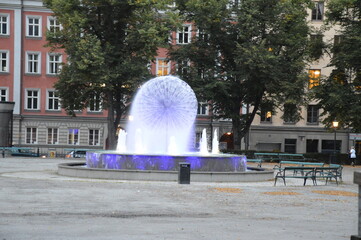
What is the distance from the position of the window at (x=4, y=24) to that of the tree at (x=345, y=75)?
28.1m

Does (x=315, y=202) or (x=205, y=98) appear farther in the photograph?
(x=205, y=98)

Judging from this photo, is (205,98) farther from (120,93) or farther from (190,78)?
(120,93)

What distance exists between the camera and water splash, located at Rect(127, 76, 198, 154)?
3325 cm

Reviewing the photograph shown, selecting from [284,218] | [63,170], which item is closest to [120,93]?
[63,170]

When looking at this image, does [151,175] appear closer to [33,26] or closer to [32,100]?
[32,100]

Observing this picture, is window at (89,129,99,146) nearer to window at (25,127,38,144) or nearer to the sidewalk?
window at (25,127,38,144)

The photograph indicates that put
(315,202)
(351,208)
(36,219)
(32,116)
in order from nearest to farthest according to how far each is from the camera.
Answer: (36,219)
(351,208)
(315,202)
(32,116)

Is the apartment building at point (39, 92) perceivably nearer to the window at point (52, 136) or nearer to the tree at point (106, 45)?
the window at point (52, 136)

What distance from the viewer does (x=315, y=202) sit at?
19359 mm

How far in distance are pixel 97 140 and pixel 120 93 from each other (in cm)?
1524

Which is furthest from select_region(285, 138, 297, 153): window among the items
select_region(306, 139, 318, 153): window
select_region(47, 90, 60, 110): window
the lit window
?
the lit window

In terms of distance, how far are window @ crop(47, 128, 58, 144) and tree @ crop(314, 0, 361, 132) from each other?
81.9ft

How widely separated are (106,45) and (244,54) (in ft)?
30.4

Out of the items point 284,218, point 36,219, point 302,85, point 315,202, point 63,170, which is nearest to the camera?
point 36,219
